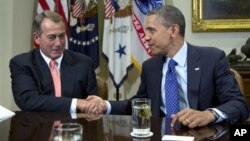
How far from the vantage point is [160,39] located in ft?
7.60

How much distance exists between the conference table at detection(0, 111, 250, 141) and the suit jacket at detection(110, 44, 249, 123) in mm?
335

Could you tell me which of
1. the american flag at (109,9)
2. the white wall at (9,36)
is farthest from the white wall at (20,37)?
the american flag at (109,9)

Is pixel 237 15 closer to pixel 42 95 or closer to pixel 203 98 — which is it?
pixel 203 98

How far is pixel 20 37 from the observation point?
413 cm

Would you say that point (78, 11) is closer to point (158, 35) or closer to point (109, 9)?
point (109, 9)

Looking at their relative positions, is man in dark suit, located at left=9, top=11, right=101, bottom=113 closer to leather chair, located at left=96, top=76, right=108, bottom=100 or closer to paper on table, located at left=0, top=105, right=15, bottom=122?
leather chair, located at left=96, top=76, right=108, bottom=100

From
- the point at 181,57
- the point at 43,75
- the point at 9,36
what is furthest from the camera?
the point at 9,36

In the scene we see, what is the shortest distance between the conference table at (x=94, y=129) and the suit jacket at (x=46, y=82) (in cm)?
25

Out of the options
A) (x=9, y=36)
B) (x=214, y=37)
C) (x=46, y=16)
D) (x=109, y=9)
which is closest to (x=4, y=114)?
(x=46, y=16)

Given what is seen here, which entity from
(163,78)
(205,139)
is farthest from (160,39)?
(205,139)

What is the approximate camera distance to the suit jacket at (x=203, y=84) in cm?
202

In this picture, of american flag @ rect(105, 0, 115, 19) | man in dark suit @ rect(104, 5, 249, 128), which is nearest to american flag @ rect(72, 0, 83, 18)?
american flag @ rect(105, 0, 115, 19)

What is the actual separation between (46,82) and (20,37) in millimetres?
1979

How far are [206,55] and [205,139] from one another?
89cm
